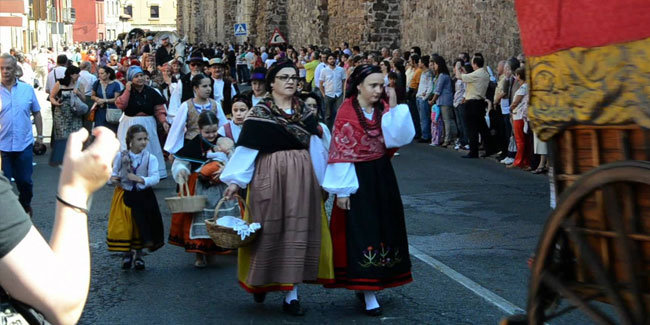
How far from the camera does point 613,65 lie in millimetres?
3893

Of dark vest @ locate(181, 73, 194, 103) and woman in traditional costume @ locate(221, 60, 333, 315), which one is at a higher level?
dark vest @ locate(181, 73, 194, 103)

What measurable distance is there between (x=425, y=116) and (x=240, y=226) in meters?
12.9

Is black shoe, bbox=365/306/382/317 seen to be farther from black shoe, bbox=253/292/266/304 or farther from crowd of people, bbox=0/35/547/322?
black shoe, bbox=253/292/266/304

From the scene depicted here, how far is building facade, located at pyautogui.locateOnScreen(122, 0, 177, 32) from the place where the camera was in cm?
13338

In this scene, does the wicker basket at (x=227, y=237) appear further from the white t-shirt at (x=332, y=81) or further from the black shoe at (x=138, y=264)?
the white t-shirt at (x=332, y=81)

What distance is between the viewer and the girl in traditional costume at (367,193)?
6.61 metres

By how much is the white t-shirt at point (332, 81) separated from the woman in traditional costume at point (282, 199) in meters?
14.6

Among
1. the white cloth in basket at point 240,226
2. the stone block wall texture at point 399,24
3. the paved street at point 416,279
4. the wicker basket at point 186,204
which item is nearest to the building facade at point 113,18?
the stone block wall texture at point 399,24

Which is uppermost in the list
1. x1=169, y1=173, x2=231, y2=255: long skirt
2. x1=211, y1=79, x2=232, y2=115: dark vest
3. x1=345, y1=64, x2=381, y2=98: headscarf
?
x1=345, y1=64, x2=381, y2=98: headscarf

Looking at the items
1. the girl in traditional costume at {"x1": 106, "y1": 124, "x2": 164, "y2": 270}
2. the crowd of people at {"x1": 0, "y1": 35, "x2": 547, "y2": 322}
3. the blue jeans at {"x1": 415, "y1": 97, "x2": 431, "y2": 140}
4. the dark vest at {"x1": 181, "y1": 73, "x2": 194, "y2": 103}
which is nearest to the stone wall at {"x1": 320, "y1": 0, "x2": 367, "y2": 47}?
the blue jeans at {"x1": 415, "y1": 97, "x2": 431, "y2": 140}

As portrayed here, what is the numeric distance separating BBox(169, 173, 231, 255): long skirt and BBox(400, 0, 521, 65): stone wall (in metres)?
11.3

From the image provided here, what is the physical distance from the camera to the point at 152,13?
441 ft

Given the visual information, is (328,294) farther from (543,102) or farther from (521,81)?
(521,81)

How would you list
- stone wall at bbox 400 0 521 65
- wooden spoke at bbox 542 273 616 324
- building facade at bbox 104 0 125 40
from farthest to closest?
1. building facade at bbox 104 0 125 40
2. stone wall at bbox 400 0 521 65
3. wooden spoke at bbox 542 273 616 324
